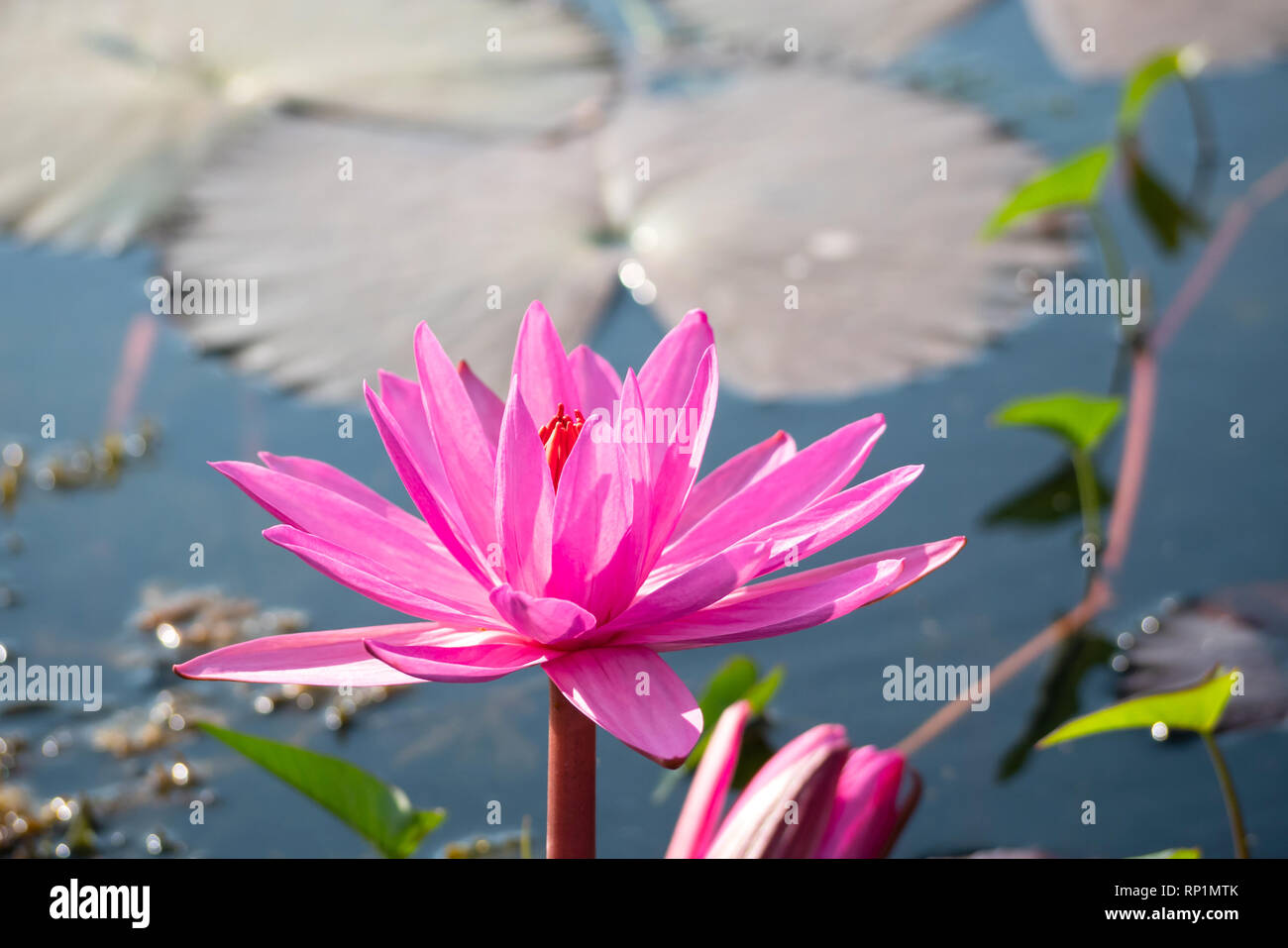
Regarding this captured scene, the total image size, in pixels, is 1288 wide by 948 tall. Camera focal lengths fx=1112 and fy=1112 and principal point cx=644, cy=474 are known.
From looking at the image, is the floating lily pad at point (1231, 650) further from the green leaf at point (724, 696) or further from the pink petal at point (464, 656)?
the pink petal at point (464, 656)

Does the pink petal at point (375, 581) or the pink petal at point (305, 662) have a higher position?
the pink petal at point (375, 581)

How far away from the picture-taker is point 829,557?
1378 mm

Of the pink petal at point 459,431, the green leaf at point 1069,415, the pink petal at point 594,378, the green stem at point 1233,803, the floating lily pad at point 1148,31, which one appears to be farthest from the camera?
the floating lily pad at point 1148,31

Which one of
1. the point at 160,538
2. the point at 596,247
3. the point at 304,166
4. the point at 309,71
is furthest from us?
the point at 309,71

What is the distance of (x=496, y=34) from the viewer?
2414 mm

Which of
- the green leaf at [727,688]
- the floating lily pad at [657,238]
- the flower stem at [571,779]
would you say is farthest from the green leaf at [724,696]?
the floating lily pad at [657,238]

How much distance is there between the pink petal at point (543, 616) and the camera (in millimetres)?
541

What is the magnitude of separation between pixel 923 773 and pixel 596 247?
1.10 metres

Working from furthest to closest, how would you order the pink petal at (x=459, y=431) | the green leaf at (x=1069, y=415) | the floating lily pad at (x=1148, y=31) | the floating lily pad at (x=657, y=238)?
the floating lily pad at (x=1148, y=31) < the floating lily pad at (x=657, y=238) < the green leaf at (x=1069, y=415) < the pink petal at (x=459, y=431)

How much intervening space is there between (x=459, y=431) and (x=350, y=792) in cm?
29

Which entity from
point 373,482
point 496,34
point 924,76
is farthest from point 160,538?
point 924,76

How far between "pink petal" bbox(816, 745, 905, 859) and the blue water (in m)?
0.50
